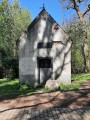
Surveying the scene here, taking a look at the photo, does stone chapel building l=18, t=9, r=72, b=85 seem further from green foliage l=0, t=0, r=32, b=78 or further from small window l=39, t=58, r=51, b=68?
green foliage l=0, t=0, r=32, b=78

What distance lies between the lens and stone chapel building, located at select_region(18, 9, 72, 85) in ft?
35.8

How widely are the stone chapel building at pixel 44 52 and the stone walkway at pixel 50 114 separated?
611 cm

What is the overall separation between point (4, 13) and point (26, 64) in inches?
806

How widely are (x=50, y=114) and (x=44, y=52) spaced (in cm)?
711

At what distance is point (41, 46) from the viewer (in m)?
11.0

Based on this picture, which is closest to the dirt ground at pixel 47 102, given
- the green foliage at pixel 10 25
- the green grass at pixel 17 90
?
the green grass at pixel 17 90

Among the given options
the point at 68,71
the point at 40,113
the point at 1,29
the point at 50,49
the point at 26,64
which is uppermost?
the point at 1,29

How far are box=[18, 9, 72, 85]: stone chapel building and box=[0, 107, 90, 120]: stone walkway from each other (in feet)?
20.1

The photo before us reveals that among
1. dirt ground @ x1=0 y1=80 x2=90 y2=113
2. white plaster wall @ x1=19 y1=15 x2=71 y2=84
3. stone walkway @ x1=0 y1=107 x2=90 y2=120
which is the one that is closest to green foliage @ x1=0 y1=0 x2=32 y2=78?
white plaster wall @ x1=19 y1=15 x2=71 y2=84

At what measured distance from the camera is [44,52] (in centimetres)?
1094

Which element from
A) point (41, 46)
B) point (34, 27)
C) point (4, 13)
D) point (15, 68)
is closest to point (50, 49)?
point (41, 46)

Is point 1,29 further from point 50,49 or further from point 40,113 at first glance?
point 40,113

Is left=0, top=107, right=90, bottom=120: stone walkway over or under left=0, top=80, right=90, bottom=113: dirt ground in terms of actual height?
over

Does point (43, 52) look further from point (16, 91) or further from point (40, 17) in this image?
point (16, 91)
